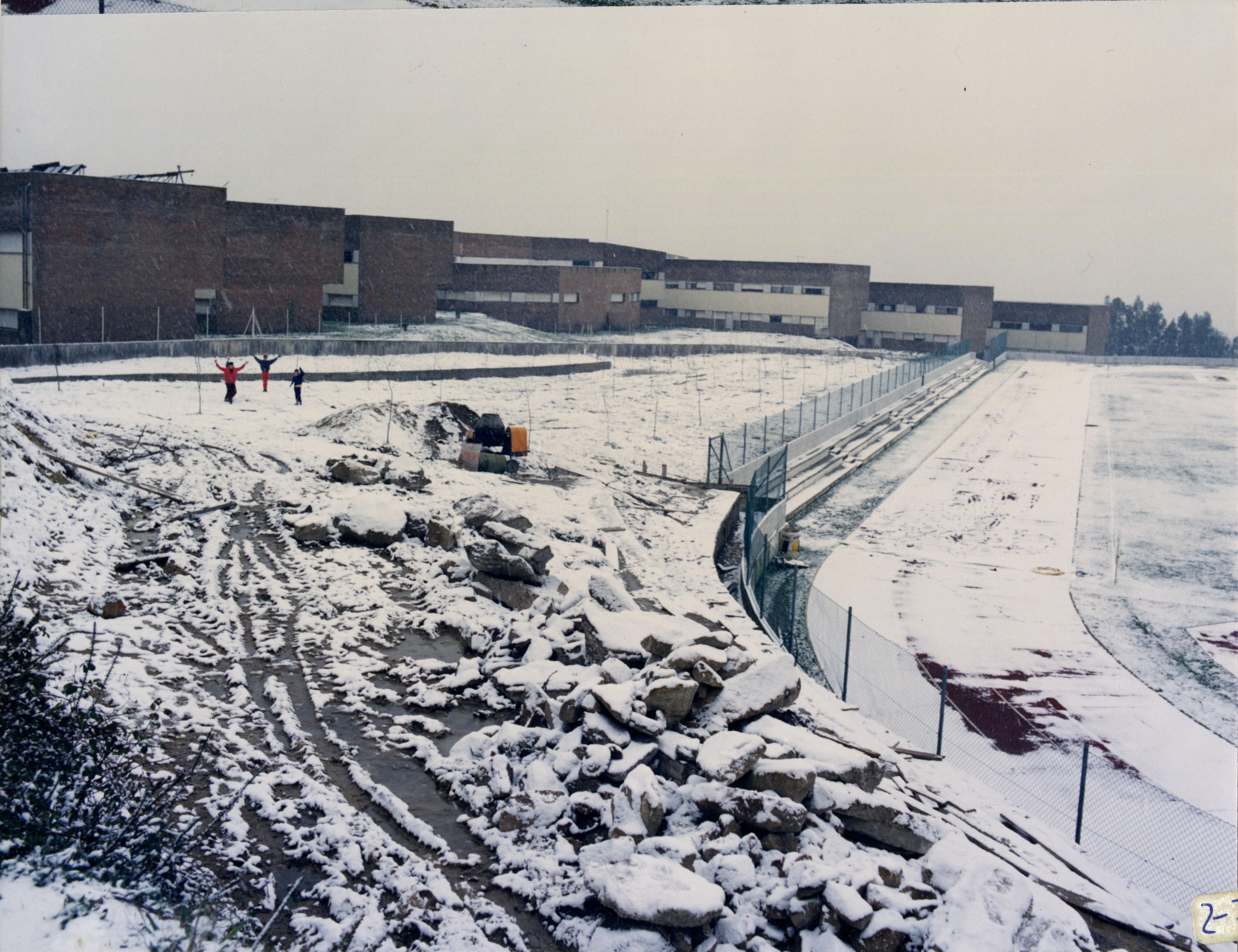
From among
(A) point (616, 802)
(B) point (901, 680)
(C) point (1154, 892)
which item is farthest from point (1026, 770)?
(A) point (616, 802)

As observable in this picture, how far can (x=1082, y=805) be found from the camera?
8211 millimetres

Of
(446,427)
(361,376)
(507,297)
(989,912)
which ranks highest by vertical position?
(507,297)

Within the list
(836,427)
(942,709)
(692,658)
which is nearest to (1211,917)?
(692,658)

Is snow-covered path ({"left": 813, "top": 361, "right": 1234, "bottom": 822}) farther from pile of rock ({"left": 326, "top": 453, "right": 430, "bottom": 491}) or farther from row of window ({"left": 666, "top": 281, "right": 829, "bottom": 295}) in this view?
row of window ({"left": 666, "top": 281, "right": 829, "bottom": 295})

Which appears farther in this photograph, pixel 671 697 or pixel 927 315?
pixel 927 315

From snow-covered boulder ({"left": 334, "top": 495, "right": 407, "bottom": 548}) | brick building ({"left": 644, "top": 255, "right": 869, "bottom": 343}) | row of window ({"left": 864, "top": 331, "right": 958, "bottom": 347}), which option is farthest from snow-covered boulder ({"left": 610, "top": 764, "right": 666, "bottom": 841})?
row of window ({"left": 864, "top": 331, "right": 958, "bottom": 347})

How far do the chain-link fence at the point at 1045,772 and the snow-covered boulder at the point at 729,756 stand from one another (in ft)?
11.9

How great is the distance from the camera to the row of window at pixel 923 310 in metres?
61.8

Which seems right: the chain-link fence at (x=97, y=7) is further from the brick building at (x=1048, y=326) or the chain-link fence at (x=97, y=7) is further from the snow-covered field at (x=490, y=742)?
the brick building at (x=1048, y=326)

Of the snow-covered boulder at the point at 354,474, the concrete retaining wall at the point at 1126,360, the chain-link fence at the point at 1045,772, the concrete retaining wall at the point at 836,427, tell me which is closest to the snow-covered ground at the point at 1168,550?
the chain-link fence at the point at 1045,772

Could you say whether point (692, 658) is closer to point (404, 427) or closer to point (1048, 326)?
point (404, 427)

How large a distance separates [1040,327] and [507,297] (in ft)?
173

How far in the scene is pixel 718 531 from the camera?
657 inches

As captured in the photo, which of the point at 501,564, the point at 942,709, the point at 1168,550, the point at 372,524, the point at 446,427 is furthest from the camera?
the point at 1168,550
